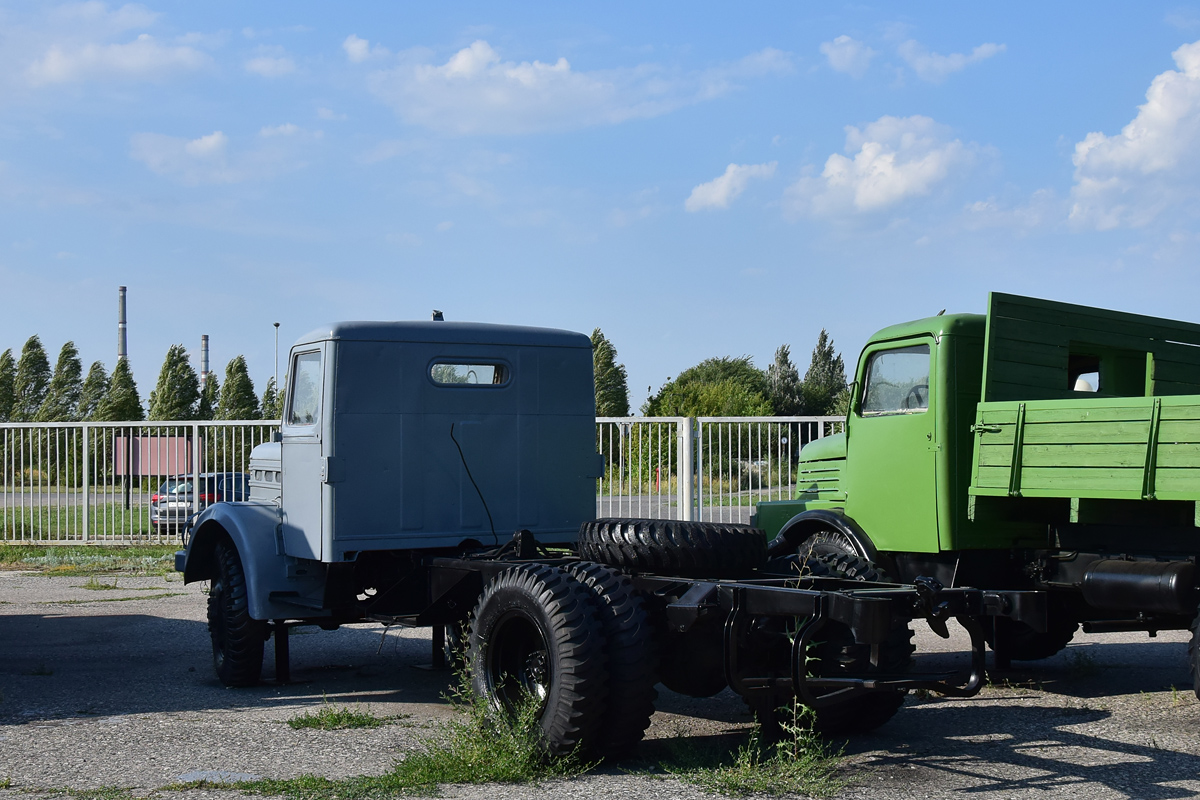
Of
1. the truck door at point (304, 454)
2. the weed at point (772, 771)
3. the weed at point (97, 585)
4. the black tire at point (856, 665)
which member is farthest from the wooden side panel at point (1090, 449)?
the weed at point (97, 585)

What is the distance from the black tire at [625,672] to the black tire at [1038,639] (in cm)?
365

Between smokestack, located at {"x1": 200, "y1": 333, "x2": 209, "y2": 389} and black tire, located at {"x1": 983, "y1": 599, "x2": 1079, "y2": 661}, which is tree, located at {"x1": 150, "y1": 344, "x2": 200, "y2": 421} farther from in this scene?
black tire, located at {"x1": 983, "y1": 599, "x2": 1079, "y2": 661}

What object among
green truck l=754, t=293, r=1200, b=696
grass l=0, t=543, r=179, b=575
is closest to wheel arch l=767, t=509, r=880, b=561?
green truck l=754, t=293, r=1200, b=696

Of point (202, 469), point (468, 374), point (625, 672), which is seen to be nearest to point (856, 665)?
point (625, 672)

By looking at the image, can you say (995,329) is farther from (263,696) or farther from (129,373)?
(129,373)

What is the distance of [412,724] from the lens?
22.4 feet

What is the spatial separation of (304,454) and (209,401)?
5139cm

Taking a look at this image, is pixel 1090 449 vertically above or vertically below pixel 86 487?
above

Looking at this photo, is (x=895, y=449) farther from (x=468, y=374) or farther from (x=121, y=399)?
(x=121, y=399)

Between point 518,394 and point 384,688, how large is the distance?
235 cm

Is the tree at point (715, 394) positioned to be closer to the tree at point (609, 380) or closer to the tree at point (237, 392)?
the tree at point (609, 380)

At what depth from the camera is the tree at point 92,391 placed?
168 feet

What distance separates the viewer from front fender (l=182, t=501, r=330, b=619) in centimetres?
803

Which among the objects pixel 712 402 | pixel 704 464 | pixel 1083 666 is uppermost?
pixel 712 402
